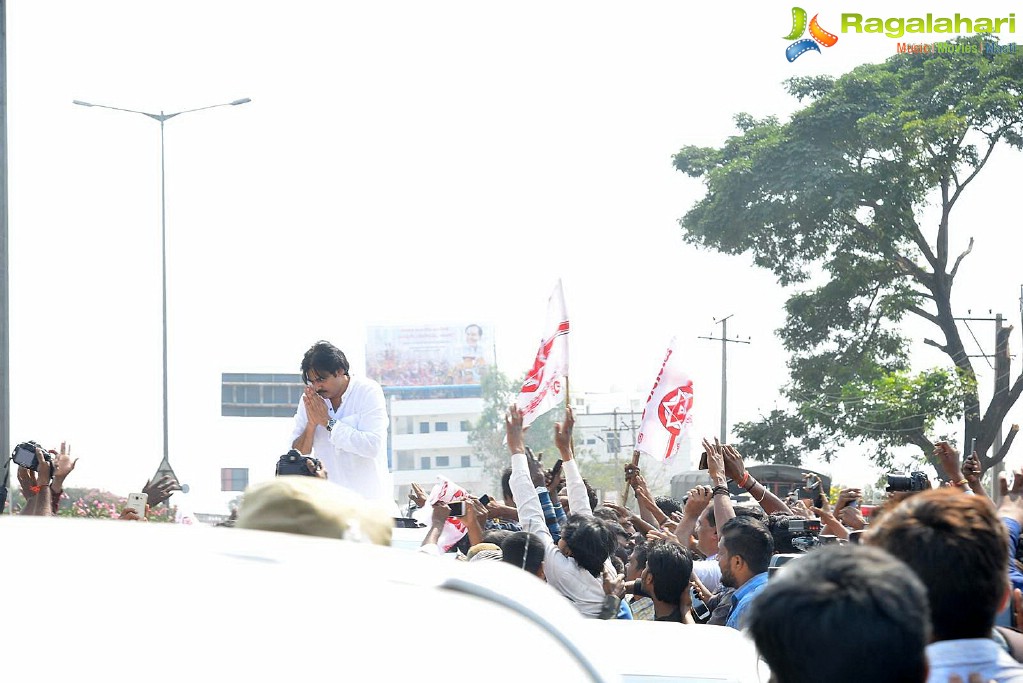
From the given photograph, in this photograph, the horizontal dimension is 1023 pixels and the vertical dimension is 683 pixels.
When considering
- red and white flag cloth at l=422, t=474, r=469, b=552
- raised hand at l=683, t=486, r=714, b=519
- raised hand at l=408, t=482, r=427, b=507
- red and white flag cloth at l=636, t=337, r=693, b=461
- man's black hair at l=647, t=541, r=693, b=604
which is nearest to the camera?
man's black hair at l=647, t=541, r=693, b=604

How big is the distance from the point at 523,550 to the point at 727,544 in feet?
2.67

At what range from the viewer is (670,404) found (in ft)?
38.5

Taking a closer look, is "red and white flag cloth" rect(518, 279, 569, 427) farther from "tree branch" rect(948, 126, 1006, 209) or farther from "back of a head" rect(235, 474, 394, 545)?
"tree branch" rect(948, 126, 1006, 209)

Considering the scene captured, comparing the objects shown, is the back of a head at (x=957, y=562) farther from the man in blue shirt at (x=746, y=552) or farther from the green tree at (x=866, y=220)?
the green tree at (x=866, y=220)

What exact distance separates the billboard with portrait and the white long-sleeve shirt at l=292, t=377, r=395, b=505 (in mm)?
99542

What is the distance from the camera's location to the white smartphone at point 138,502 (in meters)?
6.34

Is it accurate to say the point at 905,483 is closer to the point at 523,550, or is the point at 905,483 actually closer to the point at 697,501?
the point at 697,501

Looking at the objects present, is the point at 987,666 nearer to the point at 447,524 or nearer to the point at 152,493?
the point at 447,524

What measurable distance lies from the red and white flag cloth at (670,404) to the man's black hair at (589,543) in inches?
246

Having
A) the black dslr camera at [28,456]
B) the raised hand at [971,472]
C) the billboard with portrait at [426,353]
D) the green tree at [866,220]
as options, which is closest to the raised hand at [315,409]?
the black dslr camera at [28,456]

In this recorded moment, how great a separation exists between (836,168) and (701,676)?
96.8 ft

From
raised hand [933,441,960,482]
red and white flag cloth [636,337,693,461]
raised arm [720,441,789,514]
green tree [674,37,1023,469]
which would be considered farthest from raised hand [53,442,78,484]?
green tree [674,37,1023,469]

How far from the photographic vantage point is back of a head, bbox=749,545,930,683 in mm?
1831

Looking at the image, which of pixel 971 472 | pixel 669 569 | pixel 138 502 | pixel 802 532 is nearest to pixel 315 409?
pixel 138 502
